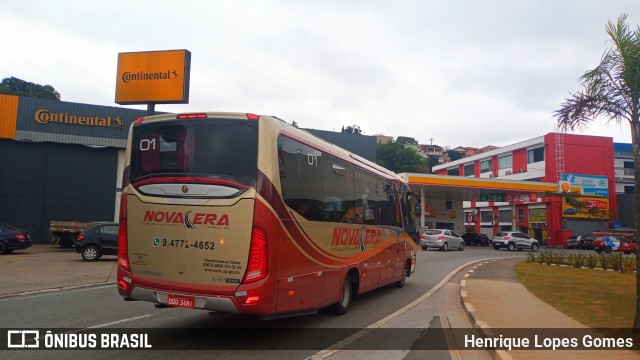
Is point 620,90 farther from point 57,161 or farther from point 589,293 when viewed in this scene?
point 57,161

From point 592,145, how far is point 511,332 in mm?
51531

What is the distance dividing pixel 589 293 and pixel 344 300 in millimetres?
7244

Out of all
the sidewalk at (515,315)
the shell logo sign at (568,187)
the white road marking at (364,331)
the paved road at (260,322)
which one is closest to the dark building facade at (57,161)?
the paved road at (260,322)

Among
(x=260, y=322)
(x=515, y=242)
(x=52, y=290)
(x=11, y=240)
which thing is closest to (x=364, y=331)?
(x=260, y=322)

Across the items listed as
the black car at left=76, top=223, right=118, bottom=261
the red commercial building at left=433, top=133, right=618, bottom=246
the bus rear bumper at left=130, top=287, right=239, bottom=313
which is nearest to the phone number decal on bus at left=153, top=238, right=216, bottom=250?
the bus rear bumper at left=130, top=287, right=239, bottom=313

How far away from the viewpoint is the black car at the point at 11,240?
21.5 meters

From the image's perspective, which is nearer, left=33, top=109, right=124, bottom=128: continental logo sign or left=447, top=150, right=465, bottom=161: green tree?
left=33, top=109, right=124, bottom=128: continental logo sign

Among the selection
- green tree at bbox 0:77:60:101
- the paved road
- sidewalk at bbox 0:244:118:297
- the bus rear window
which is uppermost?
green tree at bbox 0:77:60:101

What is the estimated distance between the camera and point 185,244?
650 cm

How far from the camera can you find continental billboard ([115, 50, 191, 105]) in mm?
29406

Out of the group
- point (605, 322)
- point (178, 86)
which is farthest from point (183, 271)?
point (178, 86)

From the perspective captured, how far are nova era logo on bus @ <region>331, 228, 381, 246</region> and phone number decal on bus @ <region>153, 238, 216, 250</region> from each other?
8.84 feet

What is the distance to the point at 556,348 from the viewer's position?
6.63m

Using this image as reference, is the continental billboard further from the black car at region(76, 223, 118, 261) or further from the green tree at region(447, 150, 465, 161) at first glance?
the green tree at region(447, 150, 465, 161)
